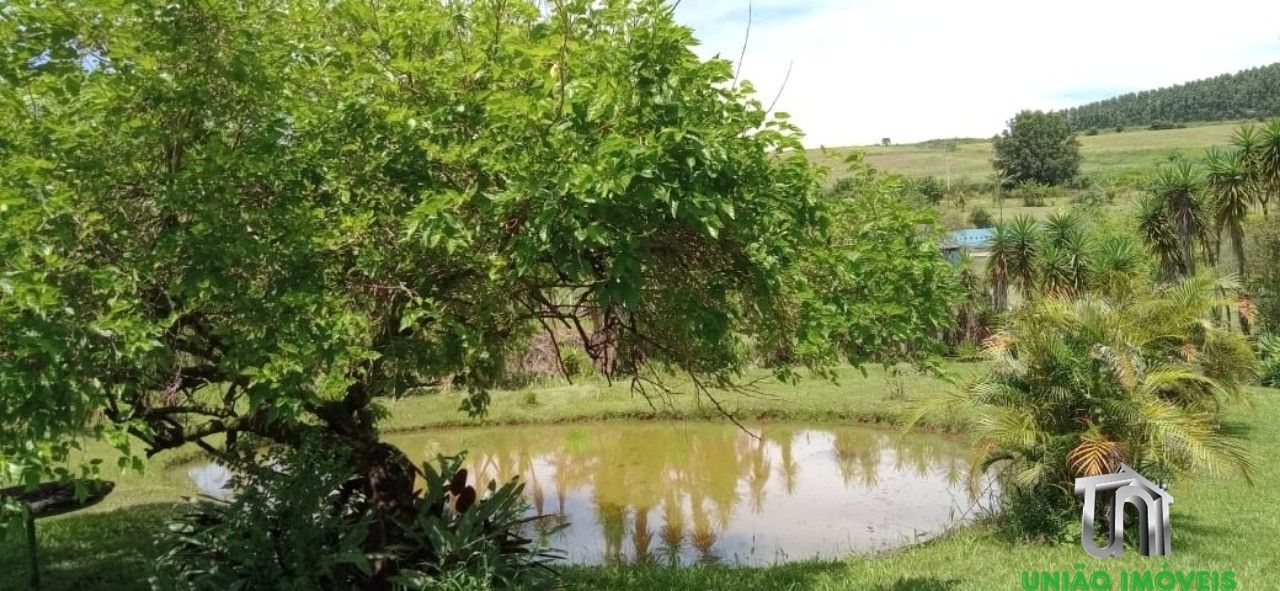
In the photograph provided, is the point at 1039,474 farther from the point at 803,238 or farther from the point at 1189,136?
the point at 1189,136

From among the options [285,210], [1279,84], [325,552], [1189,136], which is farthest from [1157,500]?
[1279,84]

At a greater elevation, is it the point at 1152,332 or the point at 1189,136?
the point at 1189,136

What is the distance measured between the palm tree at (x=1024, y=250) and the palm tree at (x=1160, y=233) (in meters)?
2.54

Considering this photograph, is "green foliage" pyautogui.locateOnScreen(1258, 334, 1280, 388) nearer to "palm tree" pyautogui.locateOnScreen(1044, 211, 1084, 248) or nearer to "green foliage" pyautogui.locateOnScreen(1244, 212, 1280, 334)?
"green foliage" pyautogui.locateOnScreen(1244, 212, 1280, 334)

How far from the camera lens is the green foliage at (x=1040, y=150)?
71.0 meters

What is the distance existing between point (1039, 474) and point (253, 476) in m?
6.80

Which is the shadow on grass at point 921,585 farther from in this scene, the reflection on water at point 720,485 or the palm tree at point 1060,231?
the palm tree at point 1060,231

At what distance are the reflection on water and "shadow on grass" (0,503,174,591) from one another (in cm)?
422

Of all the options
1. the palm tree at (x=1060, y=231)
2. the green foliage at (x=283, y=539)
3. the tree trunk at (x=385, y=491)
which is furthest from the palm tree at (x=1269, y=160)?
the green foliage at (x=283, y=539)

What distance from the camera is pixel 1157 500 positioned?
7.68 meters

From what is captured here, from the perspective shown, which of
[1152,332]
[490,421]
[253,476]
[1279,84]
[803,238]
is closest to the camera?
[803,238]

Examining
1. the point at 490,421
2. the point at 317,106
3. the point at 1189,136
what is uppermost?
the point at 1189,136

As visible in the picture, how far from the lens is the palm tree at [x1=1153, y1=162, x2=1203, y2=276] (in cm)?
2145

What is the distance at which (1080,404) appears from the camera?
26.9ft
